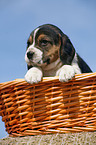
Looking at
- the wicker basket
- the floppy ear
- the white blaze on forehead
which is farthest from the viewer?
the floppy ear

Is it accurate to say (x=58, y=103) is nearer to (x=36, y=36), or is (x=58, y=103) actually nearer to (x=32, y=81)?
(x=32, y=81)

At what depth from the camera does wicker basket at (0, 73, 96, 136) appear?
5.82 ft

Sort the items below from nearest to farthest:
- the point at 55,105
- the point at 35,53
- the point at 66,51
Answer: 1. the point at 55,105
2. the point at 35,53
3. the point at 66,51

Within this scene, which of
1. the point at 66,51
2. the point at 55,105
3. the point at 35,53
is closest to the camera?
the point at 55,105

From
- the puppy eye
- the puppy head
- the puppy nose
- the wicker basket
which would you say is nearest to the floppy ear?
the puppy head

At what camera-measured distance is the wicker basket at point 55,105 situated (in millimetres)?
1773

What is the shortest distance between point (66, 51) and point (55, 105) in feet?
2.23

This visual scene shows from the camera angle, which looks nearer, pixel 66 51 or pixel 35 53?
pixel 35 53

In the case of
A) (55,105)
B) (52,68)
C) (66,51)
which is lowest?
(55,105)

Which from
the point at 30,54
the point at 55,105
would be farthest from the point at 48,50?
the point at 55,105

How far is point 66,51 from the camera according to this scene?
87.6 inches

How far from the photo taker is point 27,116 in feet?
6.02

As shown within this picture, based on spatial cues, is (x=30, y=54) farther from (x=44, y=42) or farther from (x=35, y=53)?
(x=44, y=42)

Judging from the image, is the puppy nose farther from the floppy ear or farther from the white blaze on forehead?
the floppy ear
